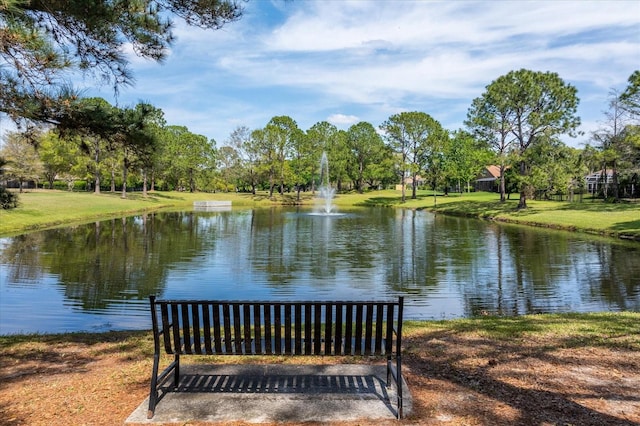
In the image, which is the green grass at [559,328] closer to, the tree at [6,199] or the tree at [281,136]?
the tree at [6,199]

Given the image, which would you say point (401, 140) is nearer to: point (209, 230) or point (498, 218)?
point (498, 218)

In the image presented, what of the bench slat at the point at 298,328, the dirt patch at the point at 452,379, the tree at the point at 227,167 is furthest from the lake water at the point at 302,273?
the tree at the point at 227,167

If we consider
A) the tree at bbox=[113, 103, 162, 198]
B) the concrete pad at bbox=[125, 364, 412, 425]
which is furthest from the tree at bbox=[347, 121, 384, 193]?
the concrete pad at bbox=[125, 364, 412, 425]

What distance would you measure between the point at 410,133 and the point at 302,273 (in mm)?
53800

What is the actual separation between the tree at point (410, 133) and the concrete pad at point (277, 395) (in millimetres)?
59467

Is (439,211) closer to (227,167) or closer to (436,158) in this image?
(436,158)

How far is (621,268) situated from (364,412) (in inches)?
621

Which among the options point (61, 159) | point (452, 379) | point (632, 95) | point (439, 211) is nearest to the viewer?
point (452, 379)

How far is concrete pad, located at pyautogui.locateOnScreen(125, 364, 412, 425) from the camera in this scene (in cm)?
432

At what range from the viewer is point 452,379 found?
5.22 m

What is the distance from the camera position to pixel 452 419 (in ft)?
13.9

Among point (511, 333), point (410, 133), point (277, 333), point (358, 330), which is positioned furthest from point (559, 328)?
point (410, 133)

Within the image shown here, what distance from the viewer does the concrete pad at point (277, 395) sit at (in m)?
4.32

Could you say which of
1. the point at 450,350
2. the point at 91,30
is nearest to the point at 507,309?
the point at 450,350
